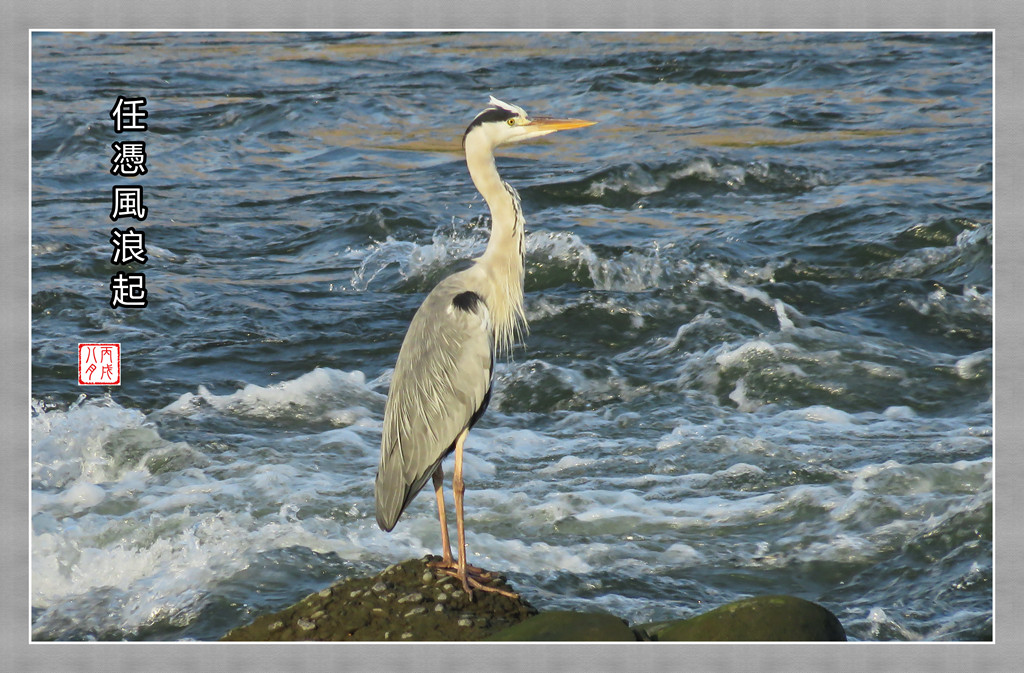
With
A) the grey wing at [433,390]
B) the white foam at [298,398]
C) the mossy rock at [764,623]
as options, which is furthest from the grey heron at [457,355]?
the white foam at [298,398]

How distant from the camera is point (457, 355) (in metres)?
4.90

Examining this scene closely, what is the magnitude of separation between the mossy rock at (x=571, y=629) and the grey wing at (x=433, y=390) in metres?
0.96

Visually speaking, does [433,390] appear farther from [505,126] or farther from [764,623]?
[764,623]

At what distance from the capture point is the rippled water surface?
553 cm

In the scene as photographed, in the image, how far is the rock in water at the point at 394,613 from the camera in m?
3.93

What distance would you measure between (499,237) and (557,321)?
3.54m

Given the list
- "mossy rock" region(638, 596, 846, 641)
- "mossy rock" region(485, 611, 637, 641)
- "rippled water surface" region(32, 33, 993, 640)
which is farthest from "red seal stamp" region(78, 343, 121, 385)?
"mossy rock" region(638, 596, 846, 641)

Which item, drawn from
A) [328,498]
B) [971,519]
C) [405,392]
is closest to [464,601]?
[405,392]

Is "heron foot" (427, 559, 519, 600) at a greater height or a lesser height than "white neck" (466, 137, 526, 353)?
lesser

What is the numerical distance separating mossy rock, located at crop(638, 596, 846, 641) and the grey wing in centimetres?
128

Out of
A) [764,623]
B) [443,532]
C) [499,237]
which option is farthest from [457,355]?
[764,623]

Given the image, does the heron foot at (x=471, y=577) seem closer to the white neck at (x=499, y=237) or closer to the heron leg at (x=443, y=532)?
the heron leg at (x=443, y=532)

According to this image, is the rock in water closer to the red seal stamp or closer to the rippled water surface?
the rippled water surface

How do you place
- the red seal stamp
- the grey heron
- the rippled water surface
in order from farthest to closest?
the red seal stamp, the rippled water surface, the grey heron
